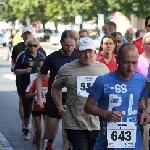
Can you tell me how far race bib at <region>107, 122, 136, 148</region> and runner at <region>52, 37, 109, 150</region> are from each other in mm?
1220

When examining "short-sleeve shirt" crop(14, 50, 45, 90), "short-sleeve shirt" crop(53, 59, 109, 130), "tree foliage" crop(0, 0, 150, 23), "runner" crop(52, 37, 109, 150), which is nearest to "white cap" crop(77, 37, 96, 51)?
"runner" crop(52, 37, 109, 150)

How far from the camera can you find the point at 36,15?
83.9 m

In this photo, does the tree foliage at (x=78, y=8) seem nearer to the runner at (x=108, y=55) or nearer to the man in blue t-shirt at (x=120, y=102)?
the runner at (x=108, y=55)

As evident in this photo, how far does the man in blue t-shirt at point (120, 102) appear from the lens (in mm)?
5469

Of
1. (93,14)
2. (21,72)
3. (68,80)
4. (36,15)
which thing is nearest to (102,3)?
(93,14)

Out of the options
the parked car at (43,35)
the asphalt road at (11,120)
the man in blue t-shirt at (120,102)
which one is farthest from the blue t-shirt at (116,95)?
the parked car at (43,35)

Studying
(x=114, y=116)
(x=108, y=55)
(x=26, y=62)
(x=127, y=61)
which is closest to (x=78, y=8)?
(x=26, y=62)

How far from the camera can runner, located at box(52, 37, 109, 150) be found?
6898mm

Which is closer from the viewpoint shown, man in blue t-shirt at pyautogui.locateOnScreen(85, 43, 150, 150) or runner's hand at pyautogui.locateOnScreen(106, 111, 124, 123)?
runner's hand at pyautogui.locateOnScreen(106, 111, 124, 123)

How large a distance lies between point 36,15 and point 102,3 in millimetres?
28034

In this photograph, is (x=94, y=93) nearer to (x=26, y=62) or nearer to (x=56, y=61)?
(x=56, y=61)

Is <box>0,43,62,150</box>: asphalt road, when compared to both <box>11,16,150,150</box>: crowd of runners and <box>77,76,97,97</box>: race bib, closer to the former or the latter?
<box>11,16,150,150</box>: crowd of runners

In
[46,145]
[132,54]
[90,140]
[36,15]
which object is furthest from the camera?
[36,15]

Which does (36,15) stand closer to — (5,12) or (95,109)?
(5,12)
